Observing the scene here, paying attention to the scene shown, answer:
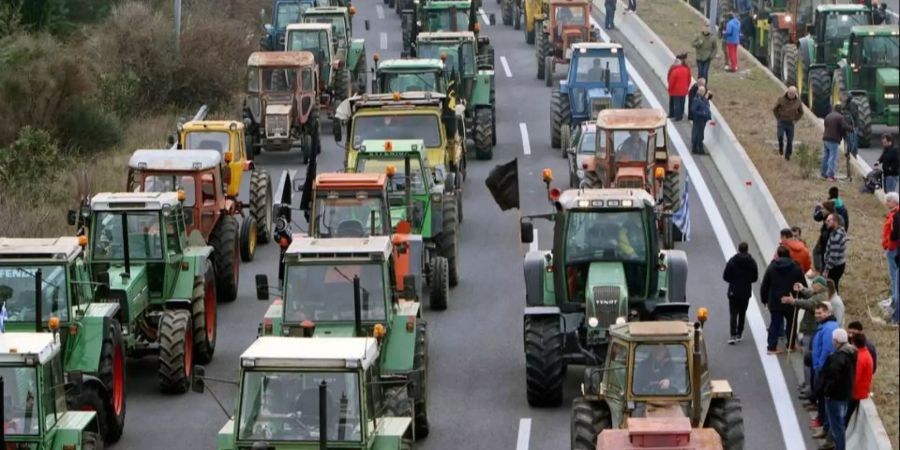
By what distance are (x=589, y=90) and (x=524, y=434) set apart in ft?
57.5

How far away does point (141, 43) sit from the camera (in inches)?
1848

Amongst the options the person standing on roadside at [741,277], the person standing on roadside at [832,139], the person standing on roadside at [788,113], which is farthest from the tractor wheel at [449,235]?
the person standing on roadside at [788,113]

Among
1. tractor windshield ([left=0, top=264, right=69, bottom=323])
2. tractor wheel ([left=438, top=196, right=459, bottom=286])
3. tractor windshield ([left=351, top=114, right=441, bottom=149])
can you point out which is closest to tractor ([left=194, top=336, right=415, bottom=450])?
tractor windshield ([left=0, top=264, right=69, bottom=323])

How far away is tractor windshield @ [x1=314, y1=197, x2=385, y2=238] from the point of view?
26203mm

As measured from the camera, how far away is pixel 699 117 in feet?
124

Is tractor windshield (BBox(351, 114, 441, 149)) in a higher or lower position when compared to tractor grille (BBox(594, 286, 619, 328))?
higher

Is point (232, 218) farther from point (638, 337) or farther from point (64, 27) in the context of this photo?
point (64, 27)

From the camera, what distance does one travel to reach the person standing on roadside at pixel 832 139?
34281mm

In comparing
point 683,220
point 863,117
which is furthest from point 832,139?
point 863,117

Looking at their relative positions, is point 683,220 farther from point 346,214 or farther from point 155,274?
point 155,274

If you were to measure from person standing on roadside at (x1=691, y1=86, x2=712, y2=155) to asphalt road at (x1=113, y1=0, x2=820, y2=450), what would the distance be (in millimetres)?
704

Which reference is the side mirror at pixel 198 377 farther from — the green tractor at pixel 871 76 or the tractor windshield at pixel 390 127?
the green tractor at pixel 871 76

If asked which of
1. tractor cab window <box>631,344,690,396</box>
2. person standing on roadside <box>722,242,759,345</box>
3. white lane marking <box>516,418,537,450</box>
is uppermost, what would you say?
tractor cab window <box>631,344,690,396</box>

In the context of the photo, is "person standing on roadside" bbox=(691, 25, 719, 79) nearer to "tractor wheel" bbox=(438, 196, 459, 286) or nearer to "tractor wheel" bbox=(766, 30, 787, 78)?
"tractor wheel" bbox=(766, 30, 787, 78)
